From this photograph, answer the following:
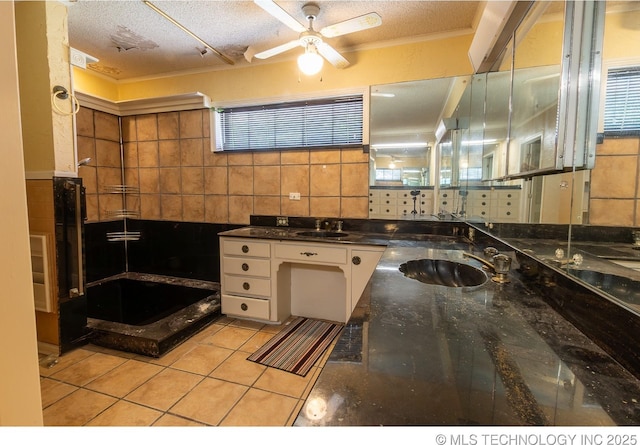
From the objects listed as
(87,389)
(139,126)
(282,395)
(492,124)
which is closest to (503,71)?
(492,124)

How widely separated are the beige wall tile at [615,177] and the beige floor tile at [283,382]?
1628 millimetres

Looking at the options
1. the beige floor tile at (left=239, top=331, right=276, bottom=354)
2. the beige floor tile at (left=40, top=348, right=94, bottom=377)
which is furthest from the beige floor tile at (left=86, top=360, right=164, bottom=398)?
the beige floor tile at (left=239, top=331, right=276, bottom=354)

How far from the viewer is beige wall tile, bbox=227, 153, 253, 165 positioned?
2869mm

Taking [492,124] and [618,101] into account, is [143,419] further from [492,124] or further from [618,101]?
[492,124]

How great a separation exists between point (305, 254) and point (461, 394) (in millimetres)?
1842

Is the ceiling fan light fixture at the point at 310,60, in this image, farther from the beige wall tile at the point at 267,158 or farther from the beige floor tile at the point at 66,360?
the beige floor tile at the point at 66,360

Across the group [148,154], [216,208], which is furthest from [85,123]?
[216,208]

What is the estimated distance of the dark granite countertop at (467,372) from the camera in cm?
44

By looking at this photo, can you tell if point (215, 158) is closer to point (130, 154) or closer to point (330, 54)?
point (130, 154)

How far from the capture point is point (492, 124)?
170 centimetres

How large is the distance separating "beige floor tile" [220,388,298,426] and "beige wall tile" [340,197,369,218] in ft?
5.06

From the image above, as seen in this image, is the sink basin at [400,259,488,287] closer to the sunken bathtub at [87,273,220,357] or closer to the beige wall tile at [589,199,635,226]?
the beige wall tile at [589,199,635,226]

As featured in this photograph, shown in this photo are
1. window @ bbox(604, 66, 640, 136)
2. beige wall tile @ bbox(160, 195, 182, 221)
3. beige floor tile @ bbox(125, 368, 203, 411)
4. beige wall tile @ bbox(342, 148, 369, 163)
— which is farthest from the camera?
beige wall tile @ bbox(160, 195, 182, 221)

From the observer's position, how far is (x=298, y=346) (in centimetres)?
215
